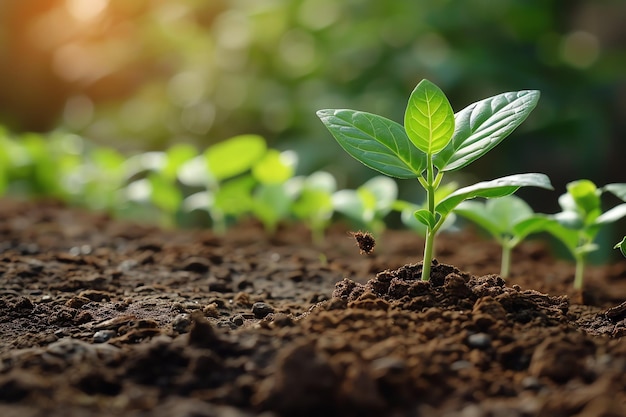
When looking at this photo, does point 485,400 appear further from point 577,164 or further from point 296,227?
point 577,164

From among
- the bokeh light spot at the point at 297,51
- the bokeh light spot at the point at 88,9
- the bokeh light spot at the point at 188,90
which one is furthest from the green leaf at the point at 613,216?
the bokeh light spot at the point at 88,9

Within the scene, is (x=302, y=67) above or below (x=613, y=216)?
above

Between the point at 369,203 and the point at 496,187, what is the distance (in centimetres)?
82

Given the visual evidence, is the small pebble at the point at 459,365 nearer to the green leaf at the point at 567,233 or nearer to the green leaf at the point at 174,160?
the green leaf at the point at 567,233

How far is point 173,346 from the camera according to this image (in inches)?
37.4

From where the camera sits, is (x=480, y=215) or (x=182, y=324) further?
(x=480, y=215)

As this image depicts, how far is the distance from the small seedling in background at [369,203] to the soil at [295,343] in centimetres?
22

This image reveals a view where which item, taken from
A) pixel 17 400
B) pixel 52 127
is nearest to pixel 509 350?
pixel 17 400

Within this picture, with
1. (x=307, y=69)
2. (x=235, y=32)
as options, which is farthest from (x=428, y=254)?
(x=235, y=32)

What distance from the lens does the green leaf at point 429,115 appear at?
3.69 ft

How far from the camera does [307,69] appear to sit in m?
4.16

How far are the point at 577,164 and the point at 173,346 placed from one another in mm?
3500

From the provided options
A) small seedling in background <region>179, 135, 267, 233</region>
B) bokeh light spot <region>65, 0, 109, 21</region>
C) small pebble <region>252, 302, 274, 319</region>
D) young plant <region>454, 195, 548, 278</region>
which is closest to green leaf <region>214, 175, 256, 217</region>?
small seedling in background <region>179, 135, 267, 233</region>

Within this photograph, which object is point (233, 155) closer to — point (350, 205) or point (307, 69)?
point (350, 205)
